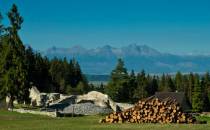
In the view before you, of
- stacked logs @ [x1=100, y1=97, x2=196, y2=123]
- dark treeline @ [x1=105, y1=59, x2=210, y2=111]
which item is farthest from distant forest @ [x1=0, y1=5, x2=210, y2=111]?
Result: stacked logs @ [x1=100, y1=97, x2=196, y2=123]

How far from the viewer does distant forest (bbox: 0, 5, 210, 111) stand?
238ft

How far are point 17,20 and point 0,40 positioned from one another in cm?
320

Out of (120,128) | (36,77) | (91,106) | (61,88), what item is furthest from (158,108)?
(61,88)

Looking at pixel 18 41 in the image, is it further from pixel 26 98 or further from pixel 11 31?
pixel 26 98

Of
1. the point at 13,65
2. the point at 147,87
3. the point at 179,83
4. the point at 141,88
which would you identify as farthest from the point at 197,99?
the point at 13,65

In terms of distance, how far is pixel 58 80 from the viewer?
142m

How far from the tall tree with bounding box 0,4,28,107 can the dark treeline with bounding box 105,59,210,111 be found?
4798 cm

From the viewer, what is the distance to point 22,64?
72.6 metres

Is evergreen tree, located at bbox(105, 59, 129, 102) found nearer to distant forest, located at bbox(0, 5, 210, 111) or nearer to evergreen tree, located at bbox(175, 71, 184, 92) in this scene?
distant forest, located at bbox(0, 5, 210, 111)

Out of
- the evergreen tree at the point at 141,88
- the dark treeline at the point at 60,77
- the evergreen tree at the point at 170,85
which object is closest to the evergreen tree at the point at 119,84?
the evergreen tree at the point at 141,88

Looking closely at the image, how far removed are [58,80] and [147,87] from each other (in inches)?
820

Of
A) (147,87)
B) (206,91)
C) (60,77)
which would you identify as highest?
(60,77)

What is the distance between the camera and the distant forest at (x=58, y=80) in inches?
2862

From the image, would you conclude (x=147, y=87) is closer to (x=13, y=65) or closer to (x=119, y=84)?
(x=119, y=84)
